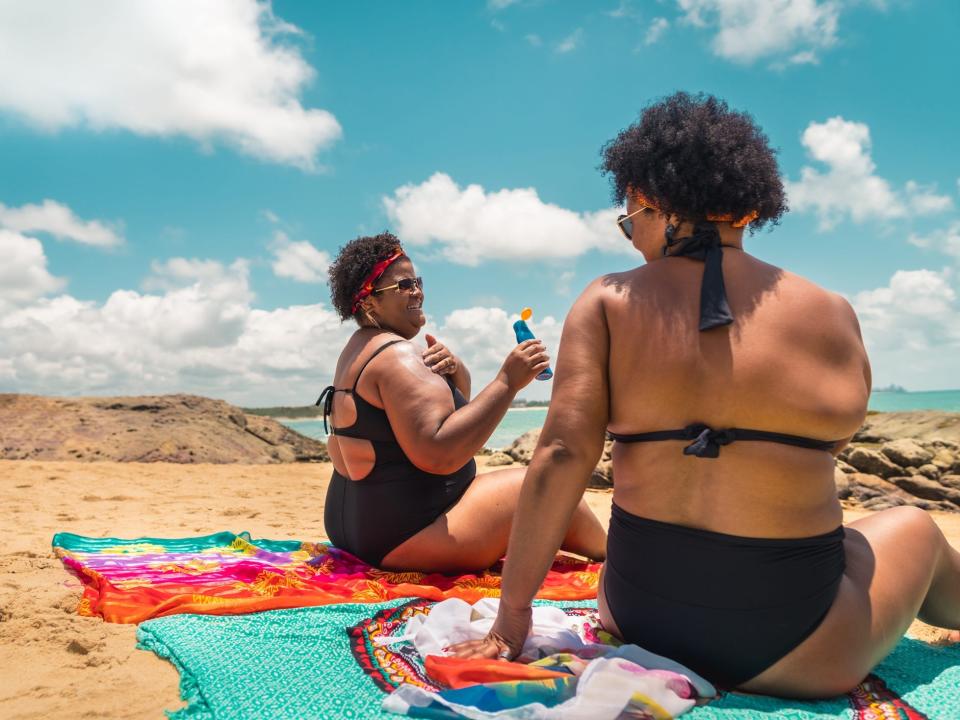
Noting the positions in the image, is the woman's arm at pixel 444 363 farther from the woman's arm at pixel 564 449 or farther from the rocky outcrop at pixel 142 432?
the rocky outcrop at pixel 142 432

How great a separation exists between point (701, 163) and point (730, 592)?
3.83 feet

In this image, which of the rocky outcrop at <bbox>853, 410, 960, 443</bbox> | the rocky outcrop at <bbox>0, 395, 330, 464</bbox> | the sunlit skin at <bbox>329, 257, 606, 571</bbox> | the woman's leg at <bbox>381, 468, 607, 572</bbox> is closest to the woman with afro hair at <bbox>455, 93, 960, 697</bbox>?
the sunlit skin at <bbox>329, 257, 606, 571</bbox>

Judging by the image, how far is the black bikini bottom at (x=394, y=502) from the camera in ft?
11.6

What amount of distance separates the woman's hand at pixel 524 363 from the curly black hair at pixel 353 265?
110 centimetres

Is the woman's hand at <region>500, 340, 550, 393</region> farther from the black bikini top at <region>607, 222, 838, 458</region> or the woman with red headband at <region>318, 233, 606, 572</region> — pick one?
the black bikini top at <region>607, 222, 838, 458</region>

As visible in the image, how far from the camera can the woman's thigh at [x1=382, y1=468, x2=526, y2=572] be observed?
3.55 metres

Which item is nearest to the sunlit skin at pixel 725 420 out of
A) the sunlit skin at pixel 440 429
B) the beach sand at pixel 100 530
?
the beach sand at pixel 100 530

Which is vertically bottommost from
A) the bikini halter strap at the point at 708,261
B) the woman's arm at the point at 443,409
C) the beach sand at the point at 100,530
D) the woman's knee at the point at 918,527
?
the beach sand at the point at 100,530

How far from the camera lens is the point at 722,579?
6.25 feet

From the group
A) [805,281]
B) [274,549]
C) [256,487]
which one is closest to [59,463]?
[256,487]

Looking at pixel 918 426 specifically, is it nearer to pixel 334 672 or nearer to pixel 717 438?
pixel 717 438

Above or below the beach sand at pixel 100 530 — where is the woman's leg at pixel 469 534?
above

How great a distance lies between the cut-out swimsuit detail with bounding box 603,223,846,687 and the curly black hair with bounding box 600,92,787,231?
0.43 ft

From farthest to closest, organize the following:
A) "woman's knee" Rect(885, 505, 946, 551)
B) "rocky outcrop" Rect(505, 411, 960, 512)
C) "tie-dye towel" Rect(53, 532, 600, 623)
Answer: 1. "rocky outcrop" Rect(505, 411, 960, 512)
2. "tie-dye towel" Rect(53, 532, 600, 623)
3. "woman's knee" Rect(885, 505, 946, 551)
